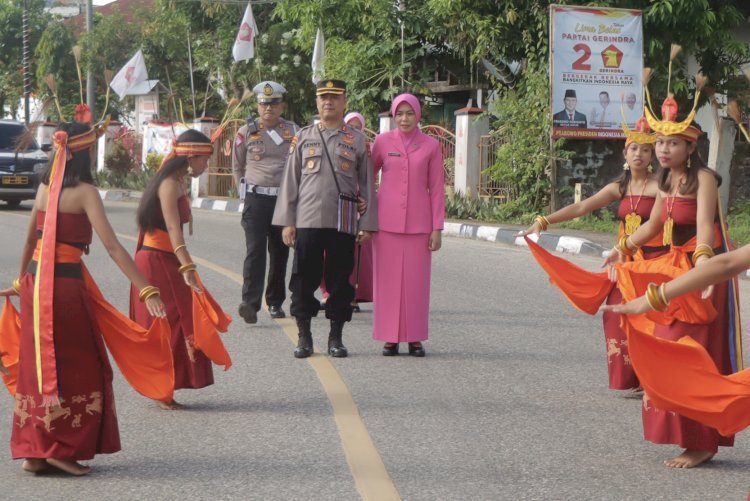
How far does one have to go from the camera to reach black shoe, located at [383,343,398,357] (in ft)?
29.4

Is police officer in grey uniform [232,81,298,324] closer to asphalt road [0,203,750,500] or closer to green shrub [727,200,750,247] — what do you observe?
asphalt road [0,203,750,500]

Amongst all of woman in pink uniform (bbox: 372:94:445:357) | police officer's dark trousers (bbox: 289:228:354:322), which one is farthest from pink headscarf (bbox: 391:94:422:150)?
police officer's dark trousers (bbox: 289:228:354:322)

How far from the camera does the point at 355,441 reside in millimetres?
6320

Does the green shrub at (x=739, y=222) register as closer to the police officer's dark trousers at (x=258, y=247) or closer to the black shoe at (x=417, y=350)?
the police officer's dark trousers at (x=258, y=247)

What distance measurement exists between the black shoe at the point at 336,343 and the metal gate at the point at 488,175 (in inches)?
573

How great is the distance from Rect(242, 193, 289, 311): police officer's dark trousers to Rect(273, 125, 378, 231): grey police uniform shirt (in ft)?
6.01

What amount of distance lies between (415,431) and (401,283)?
8.21 ft

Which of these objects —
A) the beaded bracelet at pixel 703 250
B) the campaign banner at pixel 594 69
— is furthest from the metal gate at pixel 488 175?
the beaded bracelet at pixel 703 250

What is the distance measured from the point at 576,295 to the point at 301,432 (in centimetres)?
219

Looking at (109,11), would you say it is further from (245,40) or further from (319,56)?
(319,56)

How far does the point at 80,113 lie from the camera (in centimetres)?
622

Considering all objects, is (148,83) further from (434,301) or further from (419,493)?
(419,493)

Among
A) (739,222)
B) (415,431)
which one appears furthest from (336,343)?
(739,222)

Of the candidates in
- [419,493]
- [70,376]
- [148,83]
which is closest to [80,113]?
[70,376]
